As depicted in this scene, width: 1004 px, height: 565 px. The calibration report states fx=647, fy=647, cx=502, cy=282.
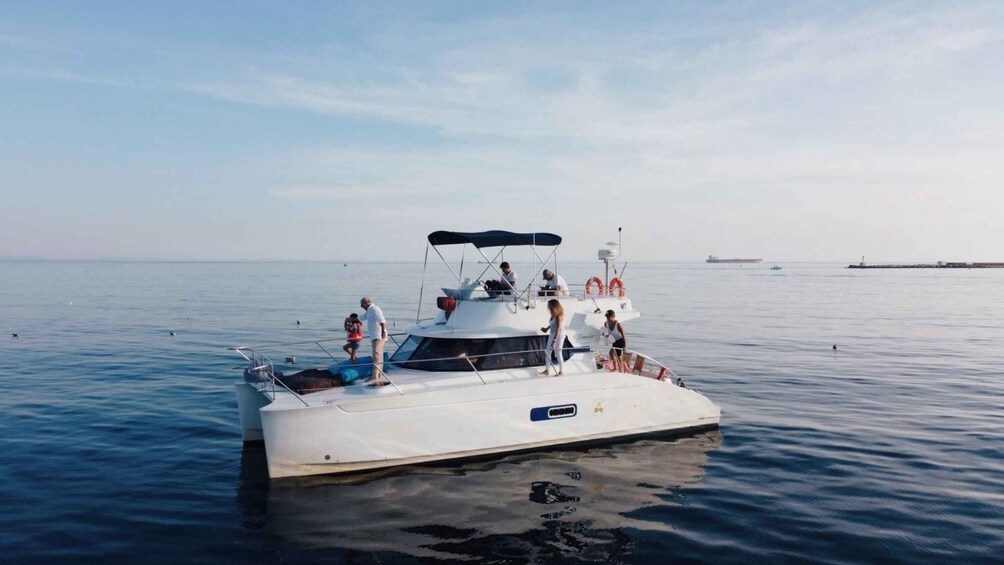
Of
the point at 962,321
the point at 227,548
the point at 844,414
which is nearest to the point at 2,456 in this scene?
the point at 227,548

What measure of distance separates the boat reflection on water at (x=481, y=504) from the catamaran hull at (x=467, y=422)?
308 millimetres

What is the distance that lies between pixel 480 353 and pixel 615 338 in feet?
10.0

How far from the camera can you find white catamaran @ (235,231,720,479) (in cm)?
1091

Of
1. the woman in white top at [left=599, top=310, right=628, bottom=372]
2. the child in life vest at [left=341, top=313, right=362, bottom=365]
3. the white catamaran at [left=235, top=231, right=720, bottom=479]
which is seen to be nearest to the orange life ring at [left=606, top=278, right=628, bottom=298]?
the white catamaran at [left=235, top=231, right=720, bottom=479]

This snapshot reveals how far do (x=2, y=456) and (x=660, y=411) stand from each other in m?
12.7

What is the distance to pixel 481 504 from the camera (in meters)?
10.2

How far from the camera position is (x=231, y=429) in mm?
14250

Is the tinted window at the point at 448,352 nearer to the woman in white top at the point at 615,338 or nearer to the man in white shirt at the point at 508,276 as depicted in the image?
the man in white shirt at the point at 508,276

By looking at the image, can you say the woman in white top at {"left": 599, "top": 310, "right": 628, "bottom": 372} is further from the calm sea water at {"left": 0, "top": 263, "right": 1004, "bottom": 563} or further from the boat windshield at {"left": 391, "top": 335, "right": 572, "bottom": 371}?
the calm sea water at {"left": 0, "top": 263, "right": 1004, "bottom": 563}

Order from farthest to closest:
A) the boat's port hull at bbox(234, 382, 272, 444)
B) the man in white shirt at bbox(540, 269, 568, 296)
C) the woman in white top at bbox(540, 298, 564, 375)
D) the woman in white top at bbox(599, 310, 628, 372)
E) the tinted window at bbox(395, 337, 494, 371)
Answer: the man in white shirt at bbox(540, 269, 568, 296) → the woman in white top at bbox(599, 310, 628, 372) → the tinted window at bbox(395, 337, 494, 371) → the woman in white top at bbox(540, 298, 564, 375) → the boat's port hull at bbox(234, 382, 272, 444)

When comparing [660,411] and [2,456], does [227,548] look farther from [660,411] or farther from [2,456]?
[660,411]

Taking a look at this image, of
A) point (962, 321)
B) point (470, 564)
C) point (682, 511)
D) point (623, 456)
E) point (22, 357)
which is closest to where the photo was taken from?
point (470, 564)

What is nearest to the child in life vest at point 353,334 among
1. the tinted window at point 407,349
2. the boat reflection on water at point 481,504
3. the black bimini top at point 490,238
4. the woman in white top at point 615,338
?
the tinted window at point 407,349

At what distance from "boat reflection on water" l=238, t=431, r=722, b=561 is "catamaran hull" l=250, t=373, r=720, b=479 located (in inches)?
12.1
